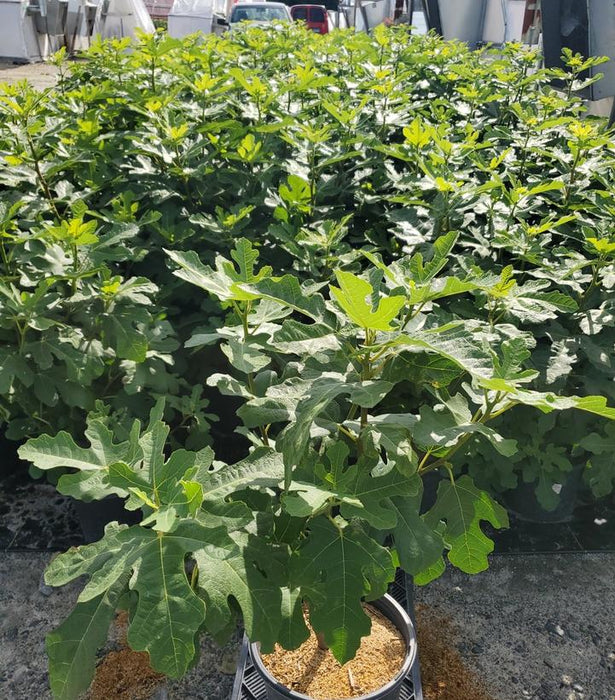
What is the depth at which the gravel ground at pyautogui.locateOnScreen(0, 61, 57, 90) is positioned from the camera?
52.5 ft

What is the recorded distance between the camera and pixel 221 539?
4.13 ft

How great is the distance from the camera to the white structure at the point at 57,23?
60.0 ft

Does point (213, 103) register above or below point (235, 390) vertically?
above

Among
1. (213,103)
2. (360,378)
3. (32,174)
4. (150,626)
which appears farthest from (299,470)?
(213,103)

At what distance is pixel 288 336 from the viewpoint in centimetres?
141

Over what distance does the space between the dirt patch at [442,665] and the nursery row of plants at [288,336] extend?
38 cm

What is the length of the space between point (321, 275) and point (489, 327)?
74 cm

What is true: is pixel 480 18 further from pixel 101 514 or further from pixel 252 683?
pixel 252 683

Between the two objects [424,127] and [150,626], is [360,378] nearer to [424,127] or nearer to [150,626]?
[150,626]

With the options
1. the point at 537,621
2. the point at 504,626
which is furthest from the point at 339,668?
the point at 537,621

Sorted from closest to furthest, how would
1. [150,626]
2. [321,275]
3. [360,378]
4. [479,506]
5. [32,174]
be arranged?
1. [150,626]
2. [360,378]
3. [479,506]
4. [321,275]
5. [32,174]

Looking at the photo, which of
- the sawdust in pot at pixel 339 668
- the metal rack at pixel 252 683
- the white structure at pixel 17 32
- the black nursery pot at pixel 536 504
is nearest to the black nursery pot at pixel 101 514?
the metal rack at pixel 252 683

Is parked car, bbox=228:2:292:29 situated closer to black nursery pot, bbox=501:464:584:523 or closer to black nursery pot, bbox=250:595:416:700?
black nursery pot, bbox=501:464:584:523

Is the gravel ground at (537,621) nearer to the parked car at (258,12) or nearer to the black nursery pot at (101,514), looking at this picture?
the black nursery pot at (101,514)
